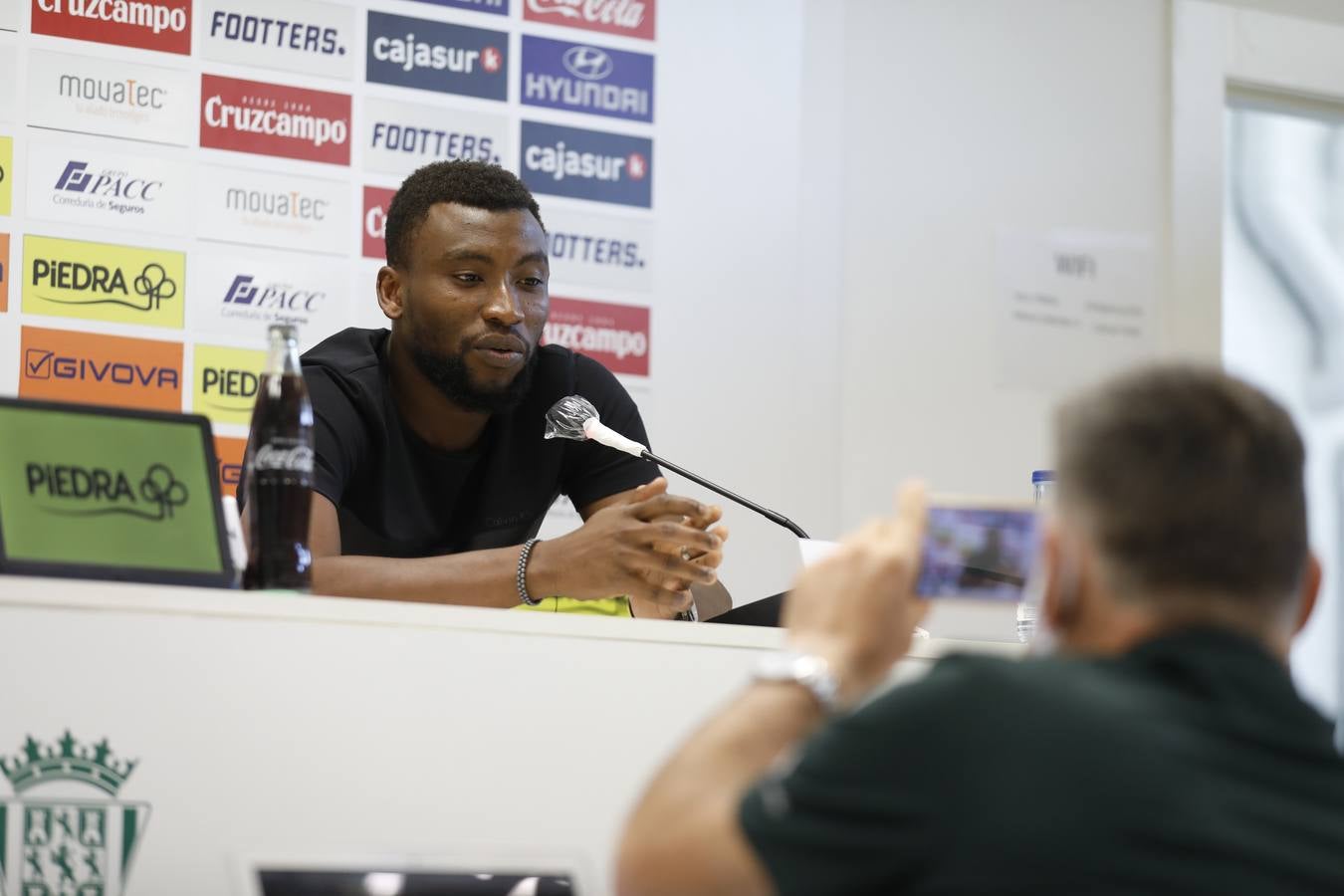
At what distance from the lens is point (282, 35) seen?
10.3 feet

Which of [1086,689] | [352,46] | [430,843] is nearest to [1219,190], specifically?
[352,46]

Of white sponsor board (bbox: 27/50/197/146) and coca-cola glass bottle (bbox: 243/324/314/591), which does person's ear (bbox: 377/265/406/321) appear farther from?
coca-cola glass bottle (bbox: 243/324/314/591)

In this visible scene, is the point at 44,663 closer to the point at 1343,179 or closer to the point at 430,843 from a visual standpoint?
the point at 430,843

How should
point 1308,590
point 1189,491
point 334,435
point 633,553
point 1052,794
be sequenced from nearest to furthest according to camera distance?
point 1052,794 → point 1189,491 → point 1308,590 → point 633,553 → point 334,435

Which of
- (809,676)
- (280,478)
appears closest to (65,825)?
(280,478)

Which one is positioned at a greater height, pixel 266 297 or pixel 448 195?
pixel 448 195

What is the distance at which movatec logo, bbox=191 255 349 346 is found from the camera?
120 inches

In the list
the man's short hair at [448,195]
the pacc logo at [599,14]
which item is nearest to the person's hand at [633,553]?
the man's short hair at [448,195]

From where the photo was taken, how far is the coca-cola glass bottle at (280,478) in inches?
59.1

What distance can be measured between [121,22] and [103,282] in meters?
0.47

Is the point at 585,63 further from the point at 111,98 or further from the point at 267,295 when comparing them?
the point at 111,98

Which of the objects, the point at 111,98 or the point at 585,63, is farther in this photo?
the point at 585,63

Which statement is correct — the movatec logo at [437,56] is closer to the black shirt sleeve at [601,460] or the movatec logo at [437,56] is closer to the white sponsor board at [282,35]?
the white sponsor board at [282,35]

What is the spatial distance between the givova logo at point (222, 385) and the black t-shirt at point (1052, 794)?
7.82 feet
